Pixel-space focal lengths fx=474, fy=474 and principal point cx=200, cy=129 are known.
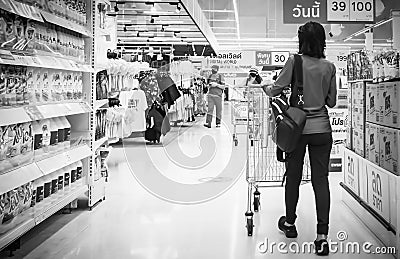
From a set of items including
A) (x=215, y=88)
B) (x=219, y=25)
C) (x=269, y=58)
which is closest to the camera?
(x=215, y=88)

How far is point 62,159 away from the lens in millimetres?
3785

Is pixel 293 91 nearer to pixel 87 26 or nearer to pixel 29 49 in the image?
pixel 29 49

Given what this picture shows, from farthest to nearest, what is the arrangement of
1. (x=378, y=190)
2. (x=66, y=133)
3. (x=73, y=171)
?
(x=73, y=171)
(x=66, y=133)
(x=378, y=190)

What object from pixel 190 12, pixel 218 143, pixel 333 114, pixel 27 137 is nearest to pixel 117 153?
pixel 218 143

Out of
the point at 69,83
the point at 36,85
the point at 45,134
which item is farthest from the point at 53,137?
the point at 69,83

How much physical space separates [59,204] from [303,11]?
176 inches

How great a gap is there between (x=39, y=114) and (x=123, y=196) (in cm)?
209

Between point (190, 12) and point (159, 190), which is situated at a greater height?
point (190, 12)

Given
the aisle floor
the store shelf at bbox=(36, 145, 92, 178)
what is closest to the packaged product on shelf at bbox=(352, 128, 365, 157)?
the aisle floor

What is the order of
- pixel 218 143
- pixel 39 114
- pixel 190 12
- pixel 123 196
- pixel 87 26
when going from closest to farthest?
pixel 39 114, pixel 87 26, pixel 123 196, pixel 190 12, pixel 218 143

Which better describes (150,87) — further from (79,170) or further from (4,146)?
(4,146)

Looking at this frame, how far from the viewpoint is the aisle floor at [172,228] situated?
131 inches

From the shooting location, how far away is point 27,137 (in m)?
3.29

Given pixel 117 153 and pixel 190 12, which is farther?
pixel 117 153
